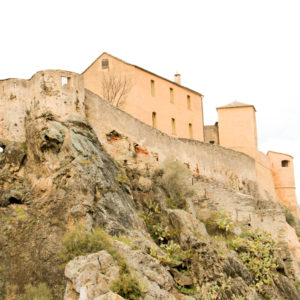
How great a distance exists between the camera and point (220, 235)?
25125 millimetres

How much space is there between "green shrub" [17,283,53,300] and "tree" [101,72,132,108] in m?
16.8

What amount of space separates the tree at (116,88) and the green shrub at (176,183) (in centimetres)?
735

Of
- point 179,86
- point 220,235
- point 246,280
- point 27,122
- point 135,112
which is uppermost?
point 179,86

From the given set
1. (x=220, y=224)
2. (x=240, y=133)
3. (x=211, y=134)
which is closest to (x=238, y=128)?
(x=240, y=133)

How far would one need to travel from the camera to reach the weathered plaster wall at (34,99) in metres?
21.8

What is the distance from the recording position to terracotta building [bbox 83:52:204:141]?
33219mm

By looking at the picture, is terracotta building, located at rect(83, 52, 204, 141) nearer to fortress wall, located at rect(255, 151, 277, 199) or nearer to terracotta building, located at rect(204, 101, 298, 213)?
terracotta building, located at rect(204, 101, 298, 213)

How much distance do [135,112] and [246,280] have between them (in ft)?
45.2

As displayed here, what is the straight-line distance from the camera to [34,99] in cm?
2198

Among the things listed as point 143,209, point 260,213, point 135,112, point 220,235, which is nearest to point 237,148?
point 135,112

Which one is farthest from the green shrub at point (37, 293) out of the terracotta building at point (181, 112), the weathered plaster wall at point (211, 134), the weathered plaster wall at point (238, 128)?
the weathered plaster wall at point (238, 128)

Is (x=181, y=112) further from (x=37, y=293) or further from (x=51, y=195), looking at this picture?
(x=37, y=293)

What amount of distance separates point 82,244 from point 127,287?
2.45 m

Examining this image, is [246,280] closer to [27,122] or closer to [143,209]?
[143,209]
